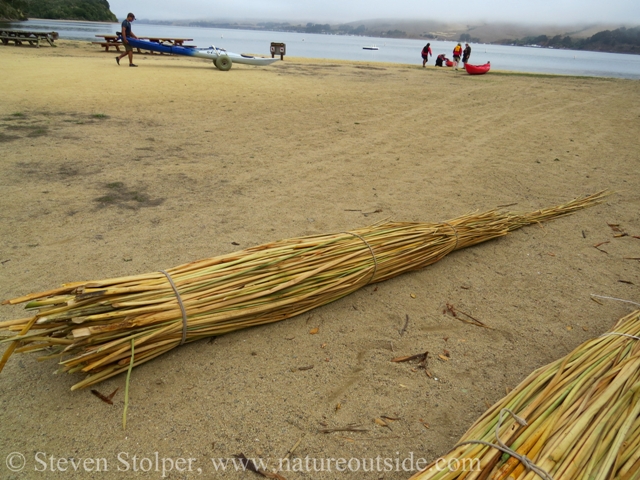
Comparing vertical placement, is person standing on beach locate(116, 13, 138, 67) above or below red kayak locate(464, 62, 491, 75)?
above

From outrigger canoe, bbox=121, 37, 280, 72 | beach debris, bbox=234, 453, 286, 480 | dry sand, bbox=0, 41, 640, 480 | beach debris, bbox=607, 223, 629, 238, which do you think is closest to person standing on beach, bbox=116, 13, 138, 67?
outrigger canoe, bbox=121, 37, 280, 72

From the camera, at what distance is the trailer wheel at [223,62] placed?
12688 mm

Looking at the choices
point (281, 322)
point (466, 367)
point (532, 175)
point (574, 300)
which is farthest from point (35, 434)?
point (532, 175)

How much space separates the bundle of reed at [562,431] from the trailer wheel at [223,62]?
1280 centimetres

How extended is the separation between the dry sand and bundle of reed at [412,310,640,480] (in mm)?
244

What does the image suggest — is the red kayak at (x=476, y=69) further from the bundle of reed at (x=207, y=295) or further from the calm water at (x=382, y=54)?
the bundle of reed at (x=207, y=295)

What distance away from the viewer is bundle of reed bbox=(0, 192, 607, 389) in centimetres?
173

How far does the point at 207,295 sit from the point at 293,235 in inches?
47.3

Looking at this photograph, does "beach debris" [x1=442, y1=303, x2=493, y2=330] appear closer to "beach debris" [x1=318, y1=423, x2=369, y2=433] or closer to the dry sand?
the dry sand

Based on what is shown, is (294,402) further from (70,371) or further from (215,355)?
(70,371)

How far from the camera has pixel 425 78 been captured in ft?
44.3

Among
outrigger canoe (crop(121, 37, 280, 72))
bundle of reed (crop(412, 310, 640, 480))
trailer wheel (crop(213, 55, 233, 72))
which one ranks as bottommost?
bundle of reed (crop(412, 310, 640, 480))

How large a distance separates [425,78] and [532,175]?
9.58 metres

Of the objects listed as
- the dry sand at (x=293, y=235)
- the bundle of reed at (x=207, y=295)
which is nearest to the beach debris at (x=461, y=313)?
the dry sand at (x=293, y=235)
